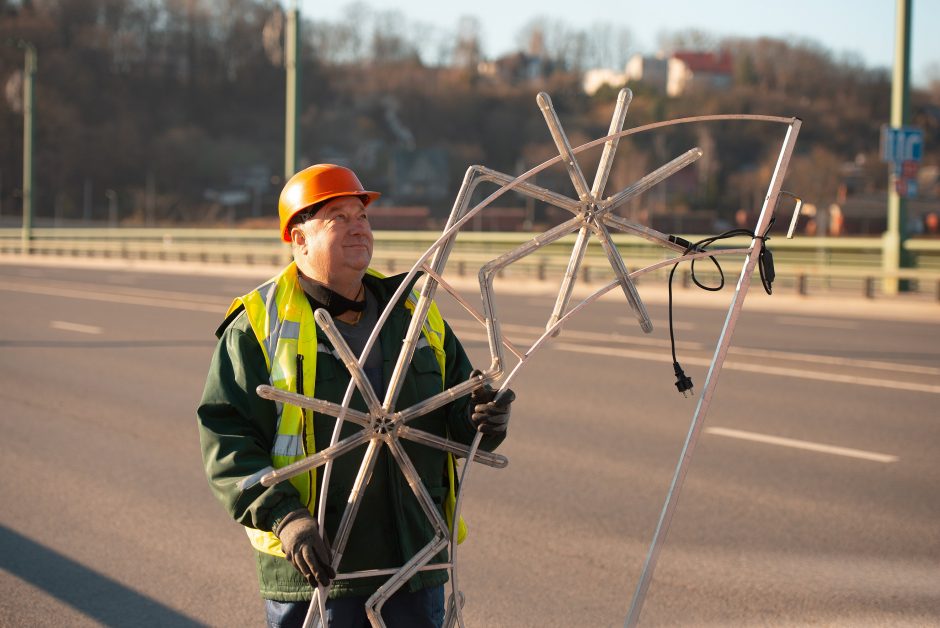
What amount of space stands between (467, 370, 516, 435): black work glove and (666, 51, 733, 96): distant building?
155 metres

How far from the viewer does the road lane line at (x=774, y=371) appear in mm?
11883

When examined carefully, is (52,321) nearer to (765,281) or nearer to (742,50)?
(765,281)

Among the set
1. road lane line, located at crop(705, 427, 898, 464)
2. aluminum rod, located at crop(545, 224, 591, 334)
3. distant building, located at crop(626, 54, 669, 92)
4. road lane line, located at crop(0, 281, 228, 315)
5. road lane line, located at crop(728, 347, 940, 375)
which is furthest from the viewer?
distant building, located at crop(626, 54, 669, 92)

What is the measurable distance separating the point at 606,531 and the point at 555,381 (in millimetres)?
5740

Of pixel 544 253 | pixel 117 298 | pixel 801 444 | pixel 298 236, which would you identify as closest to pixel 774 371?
pixel 801 444

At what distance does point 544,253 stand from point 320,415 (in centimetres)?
3175

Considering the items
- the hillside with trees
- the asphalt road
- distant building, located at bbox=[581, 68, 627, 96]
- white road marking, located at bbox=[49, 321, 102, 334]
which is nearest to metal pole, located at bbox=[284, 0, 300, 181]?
white road marking, located at bbox=[49, 321, 102, 334]

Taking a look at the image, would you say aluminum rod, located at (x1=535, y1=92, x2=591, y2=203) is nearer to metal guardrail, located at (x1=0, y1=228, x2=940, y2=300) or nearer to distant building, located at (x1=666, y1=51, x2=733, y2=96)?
metal guardrail, located at (x1=0, y1=228, x2=940, y2=300)

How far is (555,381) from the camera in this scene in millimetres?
12281

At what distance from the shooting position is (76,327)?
18000mm

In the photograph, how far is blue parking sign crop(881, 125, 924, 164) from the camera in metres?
20.9

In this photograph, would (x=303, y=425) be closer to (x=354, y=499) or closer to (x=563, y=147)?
(x=354, y=499)

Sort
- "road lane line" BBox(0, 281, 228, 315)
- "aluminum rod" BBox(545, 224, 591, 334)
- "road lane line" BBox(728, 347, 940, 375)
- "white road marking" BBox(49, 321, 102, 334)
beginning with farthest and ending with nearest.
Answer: "road lane line" BBox(0, 281, 228, 315), "white road marking" BBox(49, 321, 102, 334), "road lane line" BBox(728, 347, 940, 375), "aluminum rod" BBox(545, 224, 591, 334)

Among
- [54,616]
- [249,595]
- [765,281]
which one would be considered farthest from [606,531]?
[765,281]
